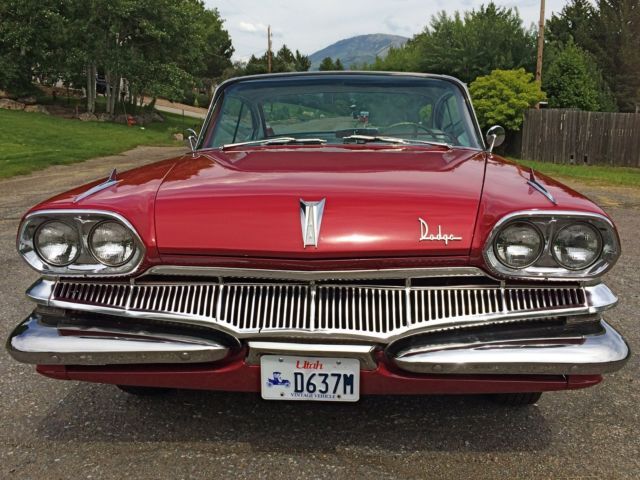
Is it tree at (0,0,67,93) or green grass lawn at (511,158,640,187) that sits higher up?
tree at (0,0,67,93)

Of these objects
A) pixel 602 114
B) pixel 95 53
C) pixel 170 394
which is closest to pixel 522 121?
pixel 602 114

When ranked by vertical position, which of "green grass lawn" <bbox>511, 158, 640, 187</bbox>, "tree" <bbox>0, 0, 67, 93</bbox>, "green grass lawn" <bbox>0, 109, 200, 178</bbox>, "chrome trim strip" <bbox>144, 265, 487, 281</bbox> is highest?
"tree" <bbox>0, 0, 67, 93</bbox>

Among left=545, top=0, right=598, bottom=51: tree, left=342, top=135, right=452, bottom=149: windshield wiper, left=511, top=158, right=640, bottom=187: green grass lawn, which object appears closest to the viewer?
left=342, top=135, right=452, bottom=149: windshield wiper

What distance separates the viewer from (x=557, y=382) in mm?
2129

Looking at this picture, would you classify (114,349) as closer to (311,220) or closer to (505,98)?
(311,220)

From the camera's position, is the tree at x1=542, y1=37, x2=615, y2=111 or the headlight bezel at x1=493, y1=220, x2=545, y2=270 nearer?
the headlight bezel at x1=493, y1=220, x2=545, y2=270

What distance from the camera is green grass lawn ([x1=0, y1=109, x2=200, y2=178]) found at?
15.0 m

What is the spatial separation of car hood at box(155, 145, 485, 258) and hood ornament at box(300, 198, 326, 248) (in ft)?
0.05

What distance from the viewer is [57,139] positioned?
66.4 feet

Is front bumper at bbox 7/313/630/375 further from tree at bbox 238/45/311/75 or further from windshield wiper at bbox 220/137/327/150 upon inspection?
tree at bbox 238/45/311/75

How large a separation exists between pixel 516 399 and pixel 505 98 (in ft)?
65.7

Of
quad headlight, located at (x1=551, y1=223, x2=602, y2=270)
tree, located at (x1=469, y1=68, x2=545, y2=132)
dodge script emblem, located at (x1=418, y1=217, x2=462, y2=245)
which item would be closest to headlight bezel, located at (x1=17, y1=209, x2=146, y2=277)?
dodge script emblem, located at (x1=418, y1=217, x2=462, y2=245)

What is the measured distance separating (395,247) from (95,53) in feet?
94.2

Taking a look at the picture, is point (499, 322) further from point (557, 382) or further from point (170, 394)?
point (170, 394)
